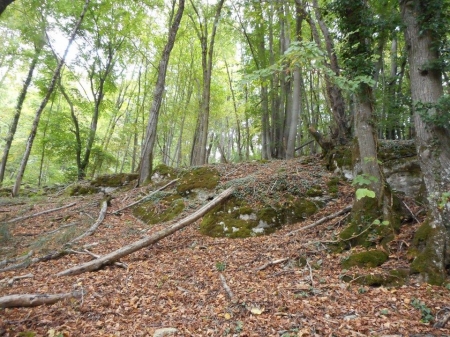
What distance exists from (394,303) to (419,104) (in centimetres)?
280

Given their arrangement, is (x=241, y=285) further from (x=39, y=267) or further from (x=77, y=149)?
(x=77, y=149)

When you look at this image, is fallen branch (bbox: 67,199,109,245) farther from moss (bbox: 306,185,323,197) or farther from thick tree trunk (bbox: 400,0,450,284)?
thick tree trunk (bbox: 400,0,450,284)

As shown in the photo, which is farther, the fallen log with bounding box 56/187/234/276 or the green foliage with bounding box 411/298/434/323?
the fallen log with bounding box 56/187/234/276

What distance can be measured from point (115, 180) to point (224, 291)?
29.1 feet

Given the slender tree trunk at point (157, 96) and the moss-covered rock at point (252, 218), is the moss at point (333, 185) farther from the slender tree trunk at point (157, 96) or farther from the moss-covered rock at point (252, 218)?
the slender tree trunk at point (157, 96)

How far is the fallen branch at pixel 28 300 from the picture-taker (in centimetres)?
322

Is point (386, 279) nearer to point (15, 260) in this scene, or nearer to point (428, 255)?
point (428, 255)

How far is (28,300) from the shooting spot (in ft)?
10.8

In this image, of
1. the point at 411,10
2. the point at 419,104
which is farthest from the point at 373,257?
the point at 411,10

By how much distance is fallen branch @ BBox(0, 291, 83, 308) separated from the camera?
322 cm

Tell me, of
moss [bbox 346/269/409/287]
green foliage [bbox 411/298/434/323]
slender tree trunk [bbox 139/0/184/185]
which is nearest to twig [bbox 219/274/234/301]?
moss [bbox 346/269/409/287]

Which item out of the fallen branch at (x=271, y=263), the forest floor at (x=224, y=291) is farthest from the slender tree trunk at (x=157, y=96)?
the fallen branch at (x=271, y=263)

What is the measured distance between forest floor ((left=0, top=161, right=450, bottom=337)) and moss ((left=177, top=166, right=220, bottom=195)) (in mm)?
2264

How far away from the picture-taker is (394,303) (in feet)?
9.94
